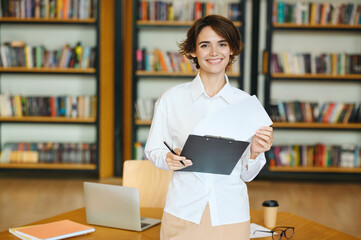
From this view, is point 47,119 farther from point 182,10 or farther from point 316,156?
point 316,156

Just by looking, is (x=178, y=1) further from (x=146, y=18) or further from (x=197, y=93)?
(x=197, y=93)

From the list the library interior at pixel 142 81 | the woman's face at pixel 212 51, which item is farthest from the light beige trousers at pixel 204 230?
the library interior at pixel 142 81

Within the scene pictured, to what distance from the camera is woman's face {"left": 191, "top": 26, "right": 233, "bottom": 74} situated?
4.82 ft

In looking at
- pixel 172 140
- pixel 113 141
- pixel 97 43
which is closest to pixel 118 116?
pixel 113 141

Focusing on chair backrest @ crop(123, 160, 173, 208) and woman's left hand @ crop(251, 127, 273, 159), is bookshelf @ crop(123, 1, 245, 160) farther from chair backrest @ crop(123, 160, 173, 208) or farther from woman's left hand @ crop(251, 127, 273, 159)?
woman's left hand @ crop(251, 127, 273, 159)

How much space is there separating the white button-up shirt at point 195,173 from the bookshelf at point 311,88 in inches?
134

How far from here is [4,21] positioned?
485 cm

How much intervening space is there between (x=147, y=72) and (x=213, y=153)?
3.70 metres

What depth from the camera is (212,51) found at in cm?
147

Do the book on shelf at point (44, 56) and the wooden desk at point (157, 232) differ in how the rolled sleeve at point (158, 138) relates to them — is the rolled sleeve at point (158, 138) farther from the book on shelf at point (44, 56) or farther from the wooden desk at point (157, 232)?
the book on shelf at point (44, 56)

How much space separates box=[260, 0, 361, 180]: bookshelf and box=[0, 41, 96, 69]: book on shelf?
206 centimetres

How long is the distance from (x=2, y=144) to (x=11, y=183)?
2.26 feet

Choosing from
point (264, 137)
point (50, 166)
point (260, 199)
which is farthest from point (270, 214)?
point (50, 166)

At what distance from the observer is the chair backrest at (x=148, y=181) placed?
201cm
